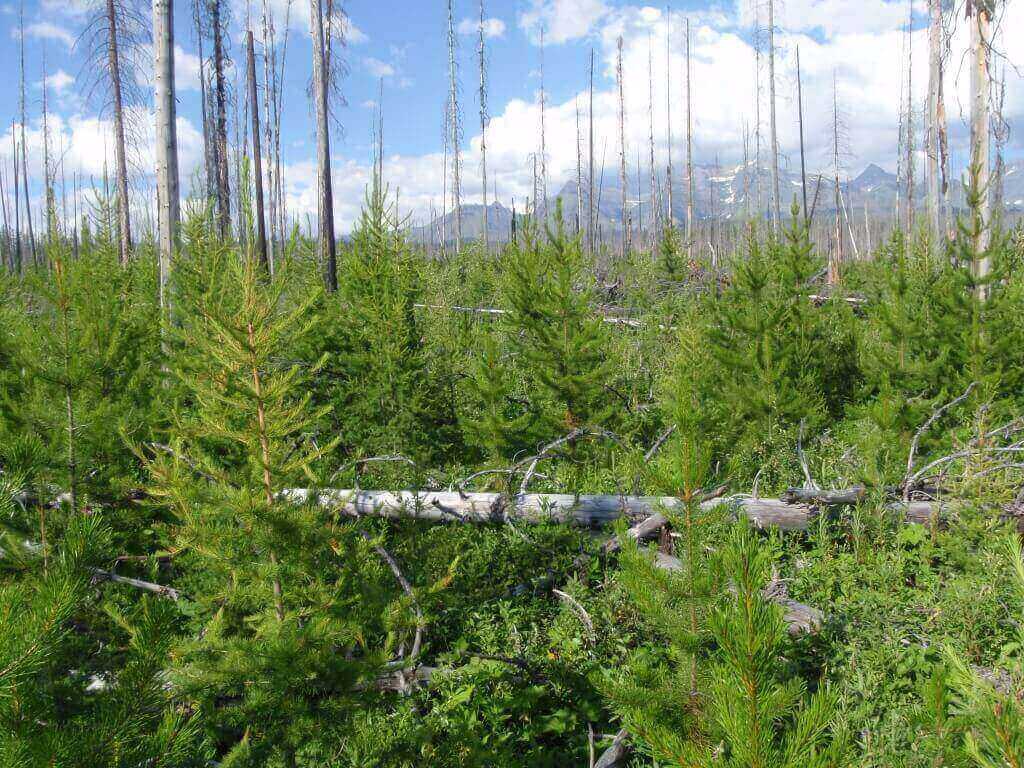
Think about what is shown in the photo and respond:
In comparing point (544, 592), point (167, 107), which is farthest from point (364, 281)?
point (544, 592)

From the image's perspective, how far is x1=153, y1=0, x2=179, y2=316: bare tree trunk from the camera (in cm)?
624

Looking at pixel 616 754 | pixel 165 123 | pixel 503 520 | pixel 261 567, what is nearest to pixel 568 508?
pixel 503 520

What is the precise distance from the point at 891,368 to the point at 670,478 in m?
6.50

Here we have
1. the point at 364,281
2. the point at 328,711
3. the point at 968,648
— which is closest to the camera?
the point at 328,711

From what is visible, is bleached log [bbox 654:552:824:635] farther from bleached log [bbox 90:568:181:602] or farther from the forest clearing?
bleached log [bbox 90:568:181:602]

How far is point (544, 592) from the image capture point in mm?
4676

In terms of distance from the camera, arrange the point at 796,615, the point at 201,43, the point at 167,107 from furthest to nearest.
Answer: the point at 201,43 → the point at 167,107 → the point at 796,615

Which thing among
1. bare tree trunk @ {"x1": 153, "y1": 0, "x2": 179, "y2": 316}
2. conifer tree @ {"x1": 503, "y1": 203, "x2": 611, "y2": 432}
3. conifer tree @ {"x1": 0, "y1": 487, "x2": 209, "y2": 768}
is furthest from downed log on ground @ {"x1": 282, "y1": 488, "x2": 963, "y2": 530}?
bare tree trunk @ {"x1": 153, "y1": 0, "x2": 179, "y2": 316}

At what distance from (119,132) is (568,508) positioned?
17566 millimetres

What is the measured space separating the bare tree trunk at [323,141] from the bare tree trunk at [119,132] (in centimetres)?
510

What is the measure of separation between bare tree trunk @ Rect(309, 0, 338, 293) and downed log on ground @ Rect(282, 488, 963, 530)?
7467 millimetres

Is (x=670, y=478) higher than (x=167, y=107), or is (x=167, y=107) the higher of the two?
(x=167, y=107)

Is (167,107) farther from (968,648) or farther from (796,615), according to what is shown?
(968,648)

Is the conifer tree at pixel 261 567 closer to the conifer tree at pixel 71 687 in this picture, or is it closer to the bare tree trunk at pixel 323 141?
the conifer tree at pixel 71 687
